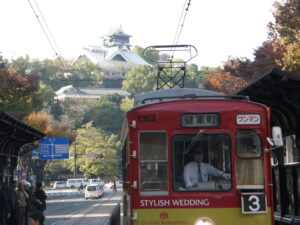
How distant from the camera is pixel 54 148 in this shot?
→ 182 feet

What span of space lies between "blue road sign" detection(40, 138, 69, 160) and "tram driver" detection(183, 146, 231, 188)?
4499 centimetres

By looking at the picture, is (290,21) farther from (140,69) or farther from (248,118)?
(140,69)

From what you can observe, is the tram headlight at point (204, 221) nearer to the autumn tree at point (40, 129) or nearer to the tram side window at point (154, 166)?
the tram side window at point (154, 166)

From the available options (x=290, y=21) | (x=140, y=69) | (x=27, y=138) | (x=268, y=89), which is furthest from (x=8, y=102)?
(x=140, y=69)

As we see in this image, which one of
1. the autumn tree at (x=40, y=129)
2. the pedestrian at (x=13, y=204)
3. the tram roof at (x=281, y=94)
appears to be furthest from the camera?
the autumn tree at (x=40, y=129)

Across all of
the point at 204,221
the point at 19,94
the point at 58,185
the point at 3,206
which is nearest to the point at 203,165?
the point at 204,221

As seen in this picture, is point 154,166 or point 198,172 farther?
point 154,166

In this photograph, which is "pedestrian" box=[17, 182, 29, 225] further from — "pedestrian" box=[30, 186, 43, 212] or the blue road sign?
the blue road sign

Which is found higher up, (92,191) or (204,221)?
(92,191)

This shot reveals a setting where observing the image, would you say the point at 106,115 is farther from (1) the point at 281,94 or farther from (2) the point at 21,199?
(1) the point at 281,94

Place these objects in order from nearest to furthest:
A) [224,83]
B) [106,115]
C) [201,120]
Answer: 1. [201,120]
2. [224,83]
3. [106,115]

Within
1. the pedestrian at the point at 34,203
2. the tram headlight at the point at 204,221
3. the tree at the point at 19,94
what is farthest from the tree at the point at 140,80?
the tram headlight at the point at 204,221

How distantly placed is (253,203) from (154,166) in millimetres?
1519

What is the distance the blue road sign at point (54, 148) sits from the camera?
2179 inches
